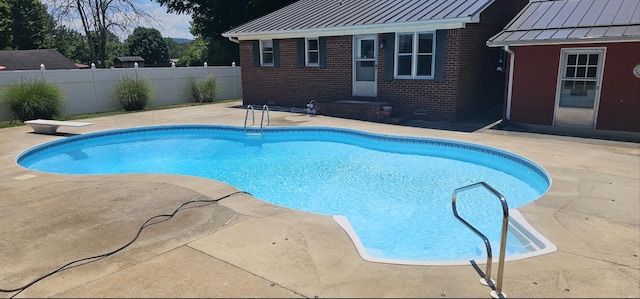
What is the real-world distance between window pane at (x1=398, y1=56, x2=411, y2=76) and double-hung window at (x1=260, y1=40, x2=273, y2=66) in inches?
236

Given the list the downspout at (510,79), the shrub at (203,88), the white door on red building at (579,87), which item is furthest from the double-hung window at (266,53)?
the white door on red building at (579,87)

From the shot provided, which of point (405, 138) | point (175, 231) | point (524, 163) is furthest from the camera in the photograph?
point (405, 138)

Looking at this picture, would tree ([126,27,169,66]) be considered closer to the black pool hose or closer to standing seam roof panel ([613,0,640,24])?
standing seam roof panel ([613,0,640,24])

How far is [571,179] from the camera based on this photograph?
259 inches

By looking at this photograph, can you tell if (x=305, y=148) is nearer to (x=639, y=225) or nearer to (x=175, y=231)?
(x=175, y=231)

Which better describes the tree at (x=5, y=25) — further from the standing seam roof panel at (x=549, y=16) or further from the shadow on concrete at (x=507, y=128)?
the standing seam roof panel at (x=549, y=16)

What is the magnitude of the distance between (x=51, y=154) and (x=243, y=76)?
888 centimetres

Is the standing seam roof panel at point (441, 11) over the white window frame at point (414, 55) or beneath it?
over

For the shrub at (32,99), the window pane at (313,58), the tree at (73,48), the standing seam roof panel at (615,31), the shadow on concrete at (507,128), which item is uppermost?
the tree at (73,48)

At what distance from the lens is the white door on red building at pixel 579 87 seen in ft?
32.3

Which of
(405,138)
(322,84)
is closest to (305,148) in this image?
(405,138)

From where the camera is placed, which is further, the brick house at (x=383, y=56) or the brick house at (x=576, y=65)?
the brick house at (x=383, y=56)

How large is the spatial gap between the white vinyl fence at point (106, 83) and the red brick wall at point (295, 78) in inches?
132

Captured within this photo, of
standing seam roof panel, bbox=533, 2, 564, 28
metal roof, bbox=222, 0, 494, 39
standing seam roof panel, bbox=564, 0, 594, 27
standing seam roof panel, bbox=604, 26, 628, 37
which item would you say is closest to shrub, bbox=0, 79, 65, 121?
metal roof, bbox=222, 0, 494, 39
